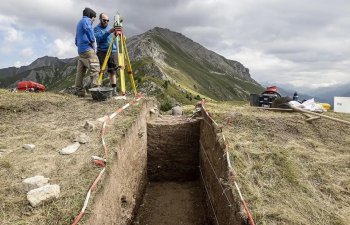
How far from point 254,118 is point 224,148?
3.74m

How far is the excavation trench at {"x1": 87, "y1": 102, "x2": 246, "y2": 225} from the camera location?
7.20 meters

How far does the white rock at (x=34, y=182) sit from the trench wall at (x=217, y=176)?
11.9 feet

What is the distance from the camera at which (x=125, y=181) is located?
337 inches

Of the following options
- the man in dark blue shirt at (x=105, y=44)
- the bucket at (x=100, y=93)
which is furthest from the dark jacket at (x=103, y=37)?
the bucket at (x=100, y=93)

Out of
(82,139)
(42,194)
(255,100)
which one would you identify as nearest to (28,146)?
(82,139)

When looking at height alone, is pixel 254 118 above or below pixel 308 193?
above

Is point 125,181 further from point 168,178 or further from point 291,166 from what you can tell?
point 168,178

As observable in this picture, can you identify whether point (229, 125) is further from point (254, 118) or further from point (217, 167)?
point (217, 167)

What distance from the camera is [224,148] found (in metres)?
8.70

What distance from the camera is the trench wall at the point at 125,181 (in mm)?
6145

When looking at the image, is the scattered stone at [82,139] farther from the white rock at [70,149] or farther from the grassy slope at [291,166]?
the grassy slope at [291,166]

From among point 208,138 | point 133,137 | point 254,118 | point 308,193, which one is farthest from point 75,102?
point 308,193

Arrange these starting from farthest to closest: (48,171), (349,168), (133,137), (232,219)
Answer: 1. (133,137)
2. (349,168)
3. (232,219)
4. (48,171)

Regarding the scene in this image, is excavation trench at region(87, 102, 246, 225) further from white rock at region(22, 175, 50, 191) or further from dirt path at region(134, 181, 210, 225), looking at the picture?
white rock at region(22, 175, 50, 191)
